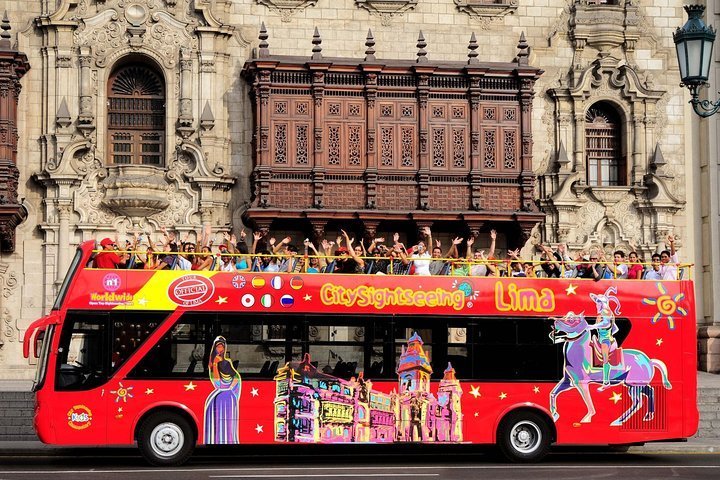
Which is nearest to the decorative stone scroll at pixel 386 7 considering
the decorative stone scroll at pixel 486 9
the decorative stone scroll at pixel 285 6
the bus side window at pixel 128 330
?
the decorative stone scroll at pixel 486 9

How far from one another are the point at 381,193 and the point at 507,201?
3.56 metres

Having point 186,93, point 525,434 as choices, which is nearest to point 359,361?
point 525,434

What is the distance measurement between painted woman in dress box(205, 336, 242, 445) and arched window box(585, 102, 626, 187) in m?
17.9

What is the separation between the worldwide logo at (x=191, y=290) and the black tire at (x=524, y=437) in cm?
579

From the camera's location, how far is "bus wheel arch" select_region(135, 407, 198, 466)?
2042cm

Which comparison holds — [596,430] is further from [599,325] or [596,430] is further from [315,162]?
[315,162]

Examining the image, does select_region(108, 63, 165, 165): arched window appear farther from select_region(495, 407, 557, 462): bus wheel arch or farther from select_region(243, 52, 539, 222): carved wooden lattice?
select_region(495, 407, 557, 462): bus wheel arch

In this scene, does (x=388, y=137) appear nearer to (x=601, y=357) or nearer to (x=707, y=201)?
(x=707, y=201)

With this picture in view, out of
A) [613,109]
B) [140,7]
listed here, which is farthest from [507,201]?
[140,7]

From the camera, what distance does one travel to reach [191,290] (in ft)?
67.6

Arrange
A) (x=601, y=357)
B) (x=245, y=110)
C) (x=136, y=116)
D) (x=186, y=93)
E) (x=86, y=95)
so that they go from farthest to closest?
(x=245, y=110), (x=136, y=116), (x=186, y=93), (x=86, y=95), (x=601, y=357)

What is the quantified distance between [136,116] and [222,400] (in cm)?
1469

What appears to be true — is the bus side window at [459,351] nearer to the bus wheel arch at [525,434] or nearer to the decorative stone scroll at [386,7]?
the bus wheel arch at [525,434]

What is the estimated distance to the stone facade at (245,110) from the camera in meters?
32.5
